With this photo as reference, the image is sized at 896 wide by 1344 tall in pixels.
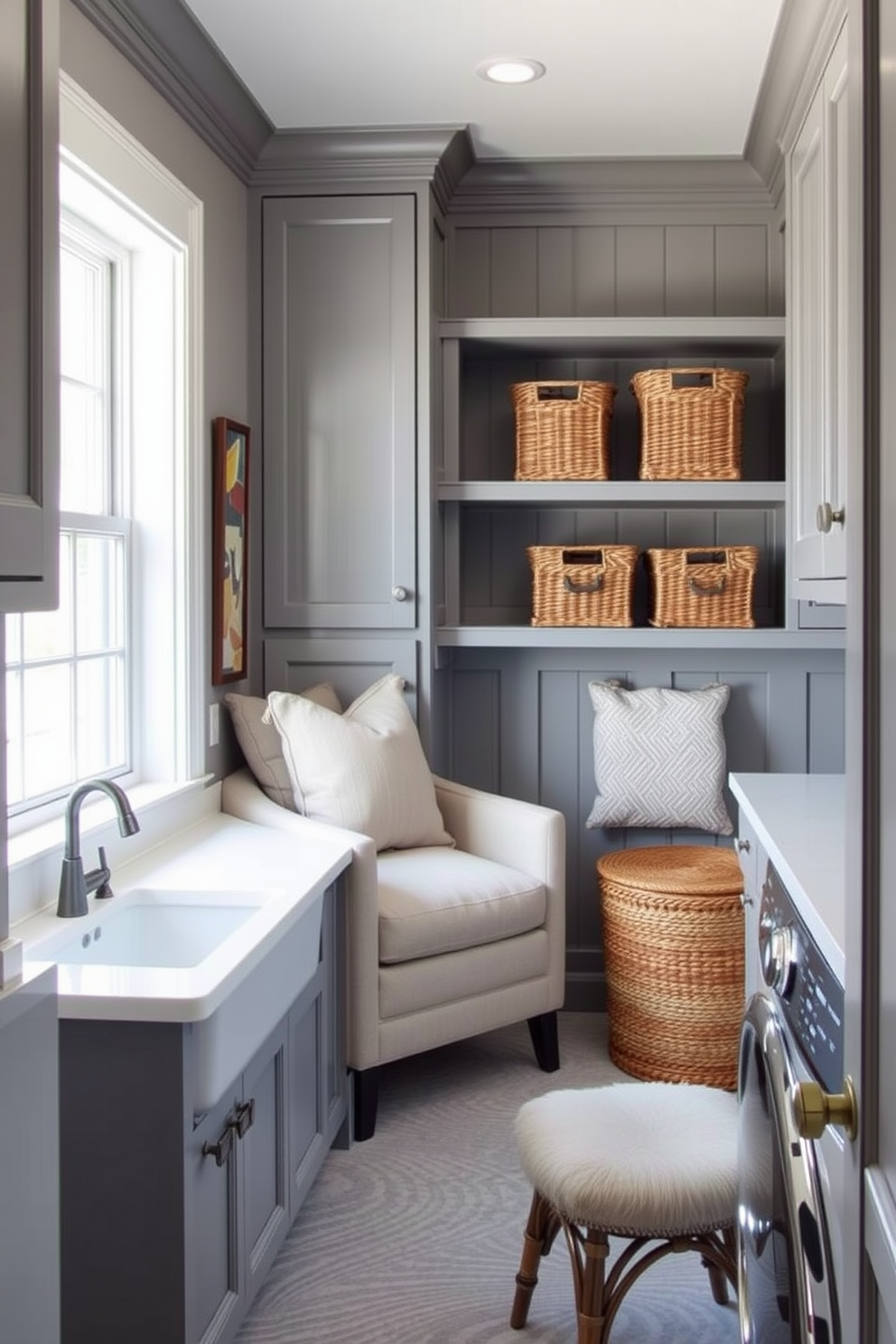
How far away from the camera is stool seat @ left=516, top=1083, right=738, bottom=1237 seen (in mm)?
1974

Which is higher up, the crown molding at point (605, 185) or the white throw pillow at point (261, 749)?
the crown molding at point (605, 185)

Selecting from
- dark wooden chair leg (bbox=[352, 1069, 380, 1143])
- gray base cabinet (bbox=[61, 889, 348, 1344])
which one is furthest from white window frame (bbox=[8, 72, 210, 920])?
gray base cabinet (bbox=[61, 889, 348, 1344])

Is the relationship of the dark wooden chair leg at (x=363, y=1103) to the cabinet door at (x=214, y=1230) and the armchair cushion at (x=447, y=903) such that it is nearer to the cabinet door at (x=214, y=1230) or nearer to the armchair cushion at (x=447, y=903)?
the armchair cushion at (x=447, y=903)

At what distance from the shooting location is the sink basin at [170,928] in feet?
8.23

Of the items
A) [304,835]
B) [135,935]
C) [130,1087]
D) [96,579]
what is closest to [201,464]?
[96,579]

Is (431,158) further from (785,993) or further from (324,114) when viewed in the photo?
(785,993)

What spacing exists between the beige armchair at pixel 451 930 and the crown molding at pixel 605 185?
6.00ft

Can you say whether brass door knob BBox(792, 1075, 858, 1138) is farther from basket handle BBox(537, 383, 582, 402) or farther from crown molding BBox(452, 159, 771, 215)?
crown molding BBox(452, 159, 771, 215)

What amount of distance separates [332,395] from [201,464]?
0.63 meters

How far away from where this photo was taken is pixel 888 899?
0.86 meters

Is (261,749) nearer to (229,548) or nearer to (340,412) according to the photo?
(229,548)

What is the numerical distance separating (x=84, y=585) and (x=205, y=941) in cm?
93

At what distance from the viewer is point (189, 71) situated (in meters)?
3.08

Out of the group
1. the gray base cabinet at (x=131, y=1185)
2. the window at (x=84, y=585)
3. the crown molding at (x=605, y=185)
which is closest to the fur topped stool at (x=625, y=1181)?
the gray base cabinet at (x=131, y=1185)
